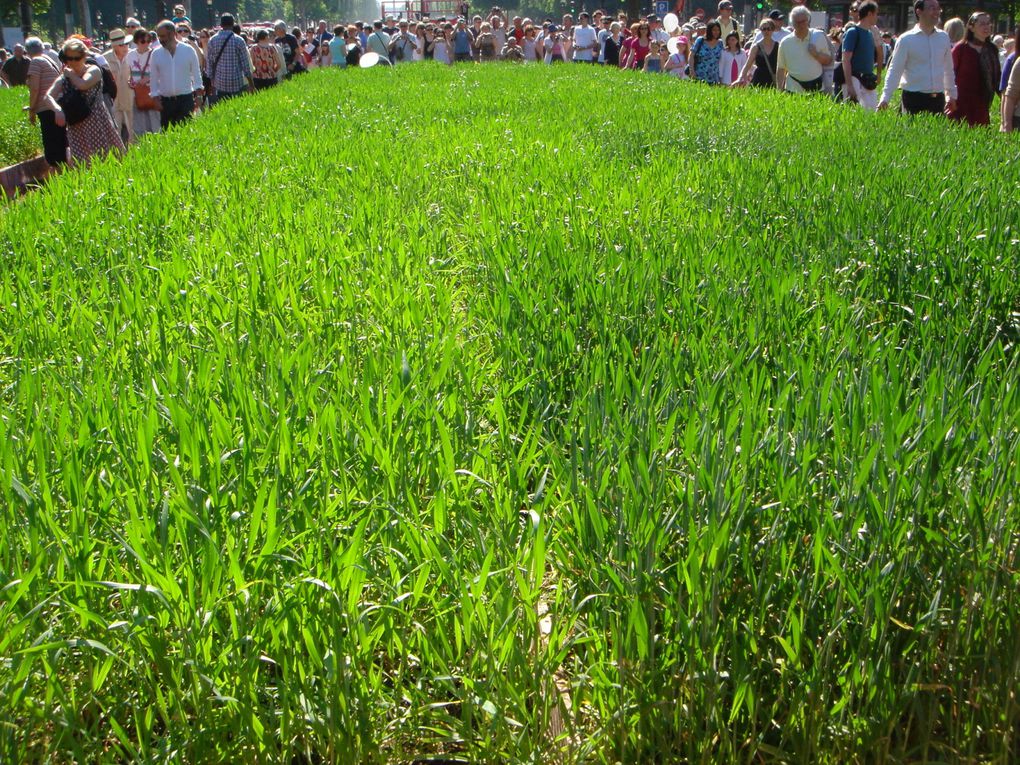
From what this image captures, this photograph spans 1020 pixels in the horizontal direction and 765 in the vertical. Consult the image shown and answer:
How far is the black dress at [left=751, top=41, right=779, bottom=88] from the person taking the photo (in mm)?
15891

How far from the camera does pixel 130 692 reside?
2.20 metres

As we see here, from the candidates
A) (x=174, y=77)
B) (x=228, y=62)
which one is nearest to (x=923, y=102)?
(x=174, y=77)

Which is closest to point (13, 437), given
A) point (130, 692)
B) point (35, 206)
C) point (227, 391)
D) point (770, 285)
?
point (227, 391)

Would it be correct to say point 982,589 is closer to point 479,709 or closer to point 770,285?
point 479,709

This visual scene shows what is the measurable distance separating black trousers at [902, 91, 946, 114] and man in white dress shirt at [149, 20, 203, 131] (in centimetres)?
750

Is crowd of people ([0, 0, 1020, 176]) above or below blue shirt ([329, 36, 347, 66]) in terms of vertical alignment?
above

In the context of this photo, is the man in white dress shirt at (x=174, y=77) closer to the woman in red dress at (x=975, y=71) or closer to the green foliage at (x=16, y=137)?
the green foliage at (x=16, y=137)

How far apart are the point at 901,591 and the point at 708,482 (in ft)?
1.30

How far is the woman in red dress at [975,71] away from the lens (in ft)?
35.9

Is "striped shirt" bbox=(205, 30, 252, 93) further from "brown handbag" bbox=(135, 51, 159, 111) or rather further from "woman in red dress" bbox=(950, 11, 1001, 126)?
"woman in red dress" bbox=(950, 11, 1001, 126)

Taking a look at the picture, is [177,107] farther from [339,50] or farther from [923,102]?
[339,50]

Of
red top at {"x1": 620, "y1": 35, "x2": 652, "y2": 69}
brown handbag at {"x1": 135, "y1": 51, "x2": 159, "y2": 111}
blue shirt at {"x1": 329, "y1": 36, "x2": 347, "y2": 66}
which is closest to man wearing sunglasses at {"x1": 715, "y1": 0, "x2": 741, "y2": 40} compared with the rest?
red top at {"x1": 620, "y1": 35, "x2": 652, "y2": 69}

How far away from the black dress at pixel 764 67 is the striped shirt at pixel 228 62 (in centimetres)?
677

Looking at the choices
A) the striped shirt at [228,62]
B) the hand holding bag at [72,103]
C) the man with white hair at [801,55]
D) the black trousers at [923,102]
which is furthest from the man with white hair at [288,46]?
the black trousers at [923,102]
